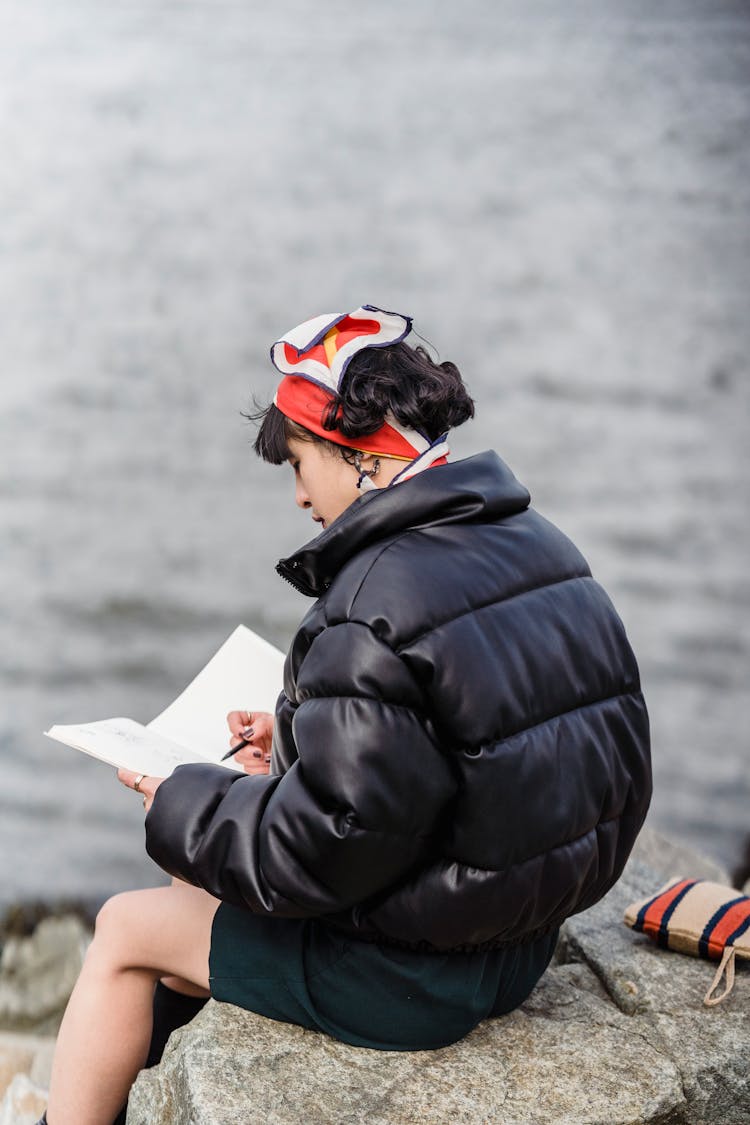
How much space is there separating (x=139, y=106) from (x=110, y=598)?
204 cm

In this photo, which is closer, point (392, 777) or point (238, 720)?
point (392, 777)

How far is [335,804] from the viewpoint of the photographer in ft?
3.78

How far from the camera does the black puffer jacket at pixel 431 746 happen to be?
3.79 ft

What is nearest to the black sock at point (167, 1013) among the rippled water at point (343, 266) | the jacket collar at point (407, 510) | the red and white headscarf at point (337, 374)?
the jacket collar at point (407, 510)

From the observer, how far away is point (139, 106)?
16.5 feet

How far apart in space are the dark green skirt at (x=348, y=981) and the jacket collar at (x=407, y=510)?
39 cm

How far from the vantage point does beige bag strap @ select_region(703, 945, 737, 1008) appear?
162 centimetres

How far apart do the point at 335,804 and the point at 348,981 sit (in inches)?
10.8

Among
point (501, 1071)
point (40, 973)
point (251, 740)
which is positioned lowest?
point (40, 973)

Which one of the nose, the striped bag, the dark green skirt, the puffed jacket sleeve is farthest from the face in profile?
the striped bag

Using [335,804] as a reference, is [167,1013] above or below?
below

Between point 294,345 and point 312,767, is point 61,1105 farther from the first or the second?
point 294,345

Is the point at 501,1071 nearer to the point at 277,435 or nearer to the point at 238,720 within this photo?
the point at 238,720

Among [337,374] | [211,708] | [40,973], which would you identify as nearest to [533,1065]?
[211,708]
